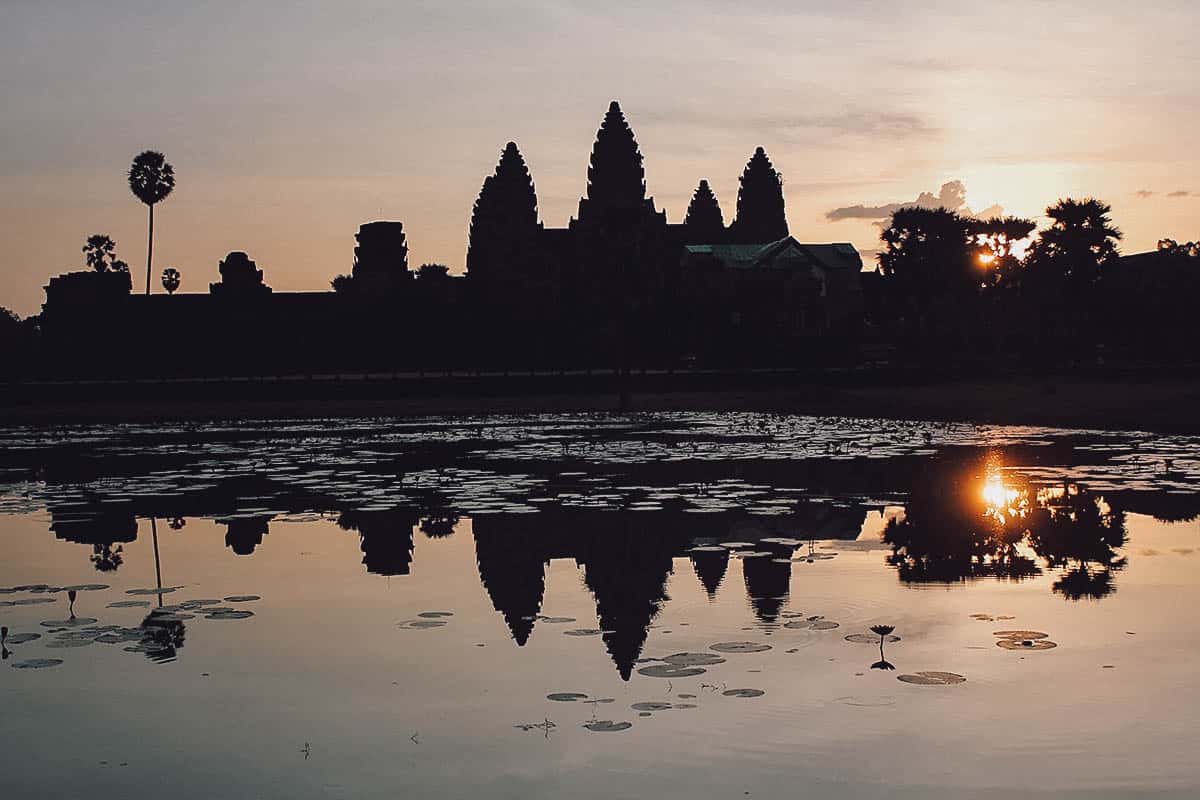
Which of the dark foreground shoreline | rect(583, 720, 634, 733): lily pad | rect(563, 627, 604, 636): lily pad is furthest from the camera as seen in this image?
the dark foreground shoreline

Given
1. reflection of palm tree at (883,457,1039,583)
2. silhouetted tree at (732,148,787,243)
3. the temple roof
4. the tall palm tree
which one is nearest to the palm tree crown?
the tall palm tree

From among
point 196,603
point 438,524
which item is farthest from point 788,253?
point 196,603

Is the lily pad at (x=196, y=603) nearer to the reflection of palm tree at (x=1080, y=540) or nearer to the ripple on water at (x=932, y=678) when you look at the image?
the ripple on water at (x=932, y=678)

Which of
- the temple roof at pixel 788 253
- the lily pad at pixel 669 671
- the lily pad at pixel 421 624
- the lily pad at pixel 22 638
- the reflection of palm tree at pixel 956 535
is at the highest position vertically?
the temple roof at pixel 788 253

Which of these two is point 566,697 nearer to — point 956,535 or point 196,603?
point 196,603

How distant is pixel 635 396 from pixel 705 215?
306 feet

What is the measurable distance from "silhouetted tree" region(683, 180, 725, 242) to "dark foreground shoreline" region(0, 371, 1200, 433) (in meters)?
84.8

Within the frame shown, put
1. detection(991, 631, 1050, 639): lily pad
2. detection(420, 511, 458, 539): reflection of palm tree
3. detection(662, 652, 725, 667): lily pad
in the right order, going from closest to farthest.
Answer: detection(662, 652, 725, 667): lily pad
detection(991, 631, 1050, 639): lily pad
detection(420, 511, 458, 539): reflection of palm tree

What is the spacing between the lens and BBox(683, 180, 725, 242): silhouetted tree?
135 metres

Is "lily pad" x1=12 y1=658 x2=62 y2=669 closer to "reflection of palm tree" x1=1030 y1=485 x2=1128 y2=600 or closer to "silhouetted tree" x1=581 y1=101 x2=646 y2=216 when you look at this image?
"reflection of palm tree" x1=1030 y1=485 x2=1128 y2=600

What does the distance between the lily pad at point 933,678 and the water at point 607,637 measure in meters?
0.04

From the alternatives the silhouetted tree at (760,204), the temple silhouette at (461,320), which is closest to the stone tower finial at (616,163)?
the silhouetted tree at (760,204)

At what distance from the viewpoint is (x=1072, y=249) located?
58.8 m

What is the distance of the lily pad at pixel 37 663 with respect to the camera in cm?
757
